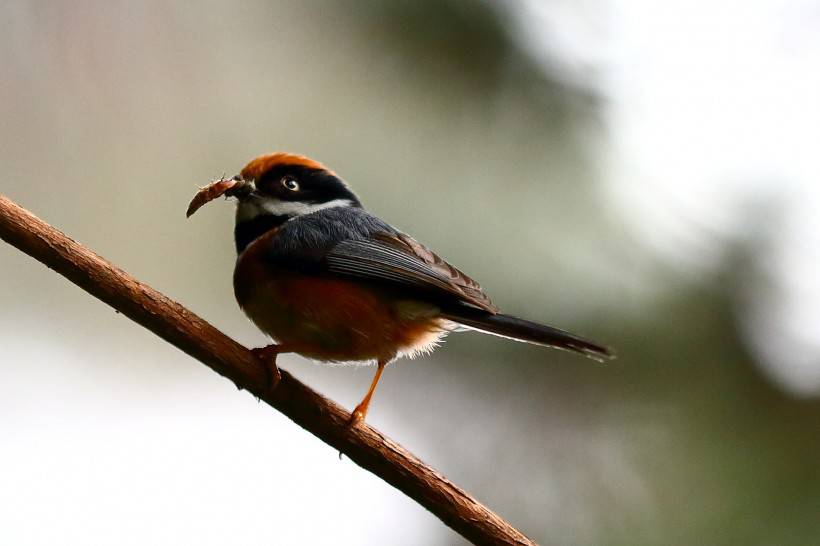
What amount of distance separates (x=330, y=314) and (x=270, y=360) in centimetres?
47

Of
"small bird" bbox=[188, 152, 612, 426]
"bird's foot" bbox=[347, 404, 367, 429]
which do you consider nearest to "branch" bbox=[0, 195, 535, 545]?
"bird's foot" bbox=[347, 404, 367, 429]

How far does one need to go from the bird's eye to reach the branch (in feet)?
4.09

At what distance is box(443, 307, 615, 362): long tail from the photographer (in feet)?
10.1

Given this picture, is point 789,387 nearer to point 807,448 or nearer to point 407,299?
point 807,448

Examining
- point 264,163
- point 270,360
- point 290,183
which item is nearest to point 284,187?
point 290,183

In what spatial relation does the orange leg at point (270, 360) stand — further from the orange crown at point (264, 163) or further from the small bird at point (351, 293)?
the orange crown at point (264, 163)

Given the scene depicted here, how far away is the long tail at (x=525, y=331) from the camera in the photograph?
121 inches

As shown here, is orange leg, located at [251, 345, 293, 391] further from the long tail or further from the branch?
the long tail

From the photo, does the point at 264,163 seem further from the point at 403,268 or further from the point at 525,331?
the point at 525,331

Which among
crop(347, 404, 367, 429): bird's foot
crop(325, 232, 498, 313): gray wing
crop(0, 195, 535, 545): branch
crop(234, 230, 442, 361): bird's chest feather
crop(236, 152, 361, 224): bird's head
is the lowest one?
crop(0, 195, 535, 545): branch

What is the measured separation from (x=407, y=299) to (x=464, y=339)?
116 cm

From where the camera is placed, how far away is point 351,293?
357 centimetres

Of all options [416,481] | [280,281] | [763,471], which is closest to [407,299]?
[280,281]

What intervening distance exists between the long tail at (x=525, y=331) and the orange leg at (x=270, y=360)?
2.41ft
